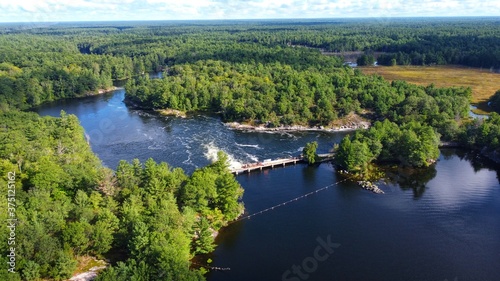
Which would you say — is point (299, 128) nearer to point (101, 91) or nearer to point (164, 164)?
point (164, 164)

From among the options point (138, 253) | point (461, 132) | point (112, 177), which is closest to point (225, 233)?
point (138, 253)

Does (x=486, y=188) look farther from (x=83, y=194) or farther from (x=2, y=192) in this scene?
(x=2, y=192)

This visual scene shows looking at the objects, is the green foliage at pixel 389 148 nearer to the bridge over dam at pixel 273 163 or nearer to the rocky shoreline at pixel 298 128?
the bridge over dam at pixel 273 163

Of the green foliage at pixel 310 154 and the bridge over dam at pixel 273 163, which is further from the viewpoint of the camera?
the green foliage at pixel 310 154

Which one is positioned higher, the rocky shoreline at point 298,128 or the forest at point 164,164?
the forest at point 164,164

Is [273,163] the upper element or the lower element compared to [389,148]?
lower

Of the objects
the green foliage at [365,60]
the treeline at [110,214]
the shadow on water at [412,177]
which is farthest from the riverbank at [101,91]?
the green foliage at [365,60]

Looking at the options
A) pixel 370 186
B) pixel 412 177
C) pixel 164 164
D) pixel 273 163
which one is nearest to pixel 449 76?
pixel 412 177
